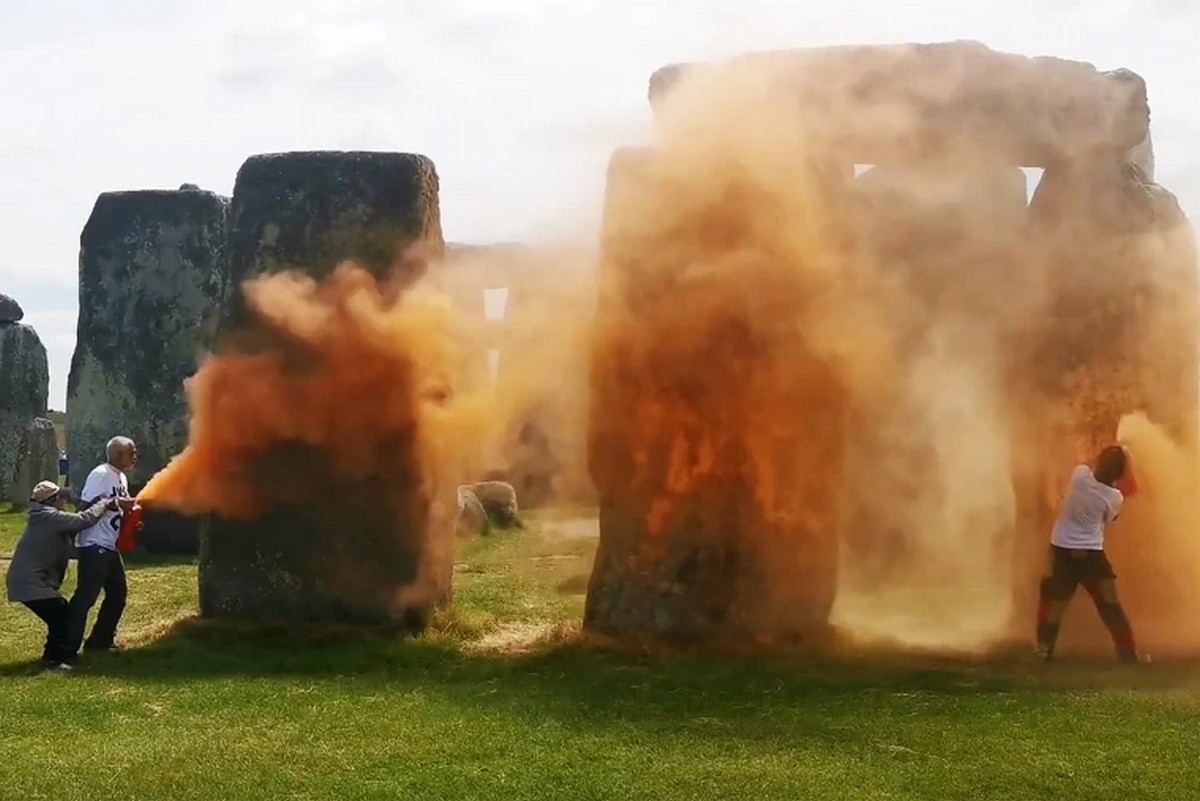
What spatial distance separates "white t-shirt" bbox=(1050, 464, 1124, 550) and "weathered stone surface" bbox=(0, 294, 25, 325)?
20.7 meters

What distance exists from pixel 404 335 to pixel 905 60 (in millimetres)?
4526

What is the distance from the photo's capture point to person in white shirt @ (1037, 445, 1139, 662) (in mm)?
9898

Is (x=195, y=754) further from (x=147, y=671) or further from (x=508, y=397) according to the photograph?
(x=508, y=397)

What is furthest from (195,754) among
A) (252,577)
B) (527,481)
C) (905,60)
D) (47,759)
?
(527,481)

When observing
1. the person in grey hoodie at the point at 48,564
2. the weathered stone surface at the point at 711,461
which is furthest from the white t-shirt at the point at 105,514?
the weathered stone surface at the point at 711,461

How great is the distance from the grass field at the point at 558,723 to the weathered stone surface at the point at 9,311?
15771 millimetres

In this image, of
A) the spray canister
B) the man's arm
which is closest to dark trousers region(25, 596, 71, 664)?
the man's arm

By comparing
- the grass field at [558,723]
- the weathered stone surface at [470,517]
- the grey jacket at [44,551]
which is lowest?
the grass field at [558,723]

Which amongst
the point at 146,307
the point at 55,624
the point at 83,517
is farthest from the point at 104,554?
the point at 146,307

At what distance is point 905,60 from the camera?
36.6 feet

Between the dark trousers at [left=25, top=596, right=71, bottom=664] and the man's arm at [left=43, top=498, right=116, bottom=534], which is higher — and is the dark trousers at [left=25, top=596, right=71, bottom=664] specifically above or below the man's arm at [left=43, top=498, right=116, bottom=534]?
below

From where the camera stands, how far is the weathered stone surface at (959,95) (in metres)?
11.0

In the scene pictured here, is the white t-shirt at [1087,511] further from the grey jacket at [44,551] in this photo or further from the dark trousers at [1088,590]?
the grey jacket at [44,551]

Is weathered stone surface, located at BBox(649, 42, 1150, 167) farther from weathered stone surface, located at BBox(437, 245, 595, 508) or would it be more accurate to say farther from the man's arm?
the man's arm
